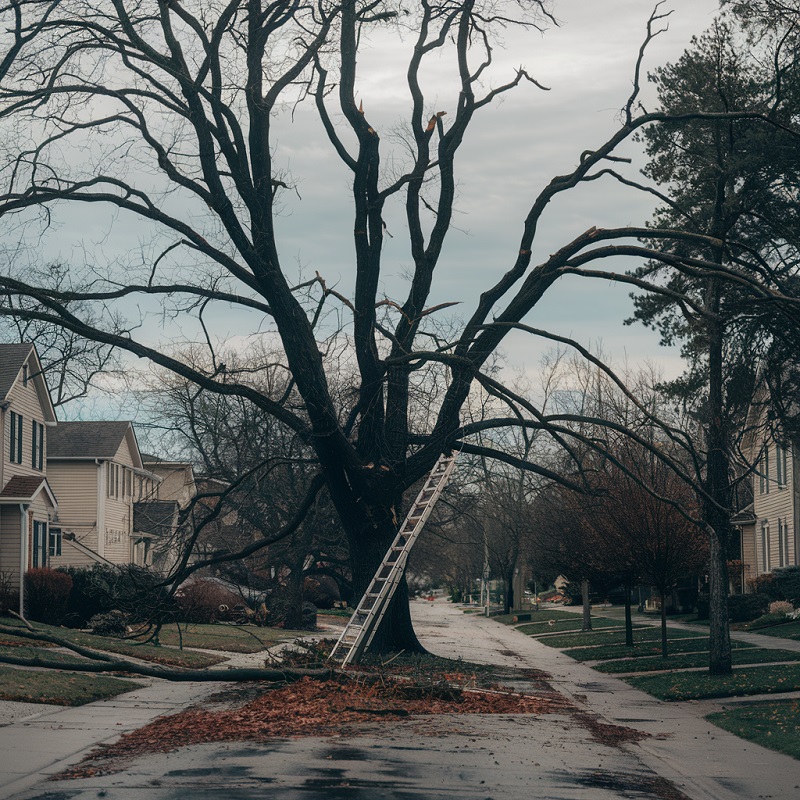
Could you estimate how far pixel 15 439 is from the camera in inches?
1396

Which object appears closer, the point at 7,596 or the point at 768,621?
the point at 7,596

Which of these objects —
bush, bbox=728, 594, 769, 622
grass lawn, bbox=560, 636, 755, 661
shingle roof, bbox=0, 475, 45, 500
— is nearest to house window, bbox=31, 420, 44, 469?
shingle roof, bbox=0, 475, 45, 500

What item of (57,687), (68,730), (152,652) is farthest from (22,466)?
(68,730)

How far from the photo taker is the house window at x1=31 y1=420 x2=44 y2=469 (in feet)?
124

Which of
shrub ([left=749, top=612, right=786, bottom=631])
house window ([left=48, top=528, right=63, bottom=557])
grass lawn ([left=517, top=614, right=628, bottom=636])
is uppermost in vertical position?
house window ([left=48, top=528, right=63, bottom=557])

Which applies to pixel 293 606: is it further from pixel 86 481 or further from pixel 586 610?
pixel 86 481

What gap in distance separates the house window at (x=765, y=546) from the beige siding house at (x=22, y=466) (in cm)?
2703

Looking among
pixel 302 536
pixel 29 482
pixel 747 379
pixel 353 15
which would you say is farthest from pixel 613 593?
pixel 353 15

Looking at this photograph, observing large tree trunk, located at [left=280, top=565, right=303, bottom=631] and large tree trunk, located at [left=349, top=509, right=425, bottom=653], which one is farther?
large tree trunk, located at [left=280, top=565, right=303, bottom=631]

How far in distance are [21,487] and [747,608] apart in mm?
23743

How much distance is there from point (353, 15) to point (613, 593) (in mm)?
46414

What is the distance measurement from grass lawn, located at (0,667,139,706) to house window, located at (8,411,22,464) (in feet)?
62.1

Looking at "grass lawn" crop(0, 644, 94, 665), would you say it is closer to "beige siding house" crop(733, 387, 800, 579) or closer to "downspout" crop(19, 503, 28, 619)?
"downspout" crop(19, 503, 28, 619)

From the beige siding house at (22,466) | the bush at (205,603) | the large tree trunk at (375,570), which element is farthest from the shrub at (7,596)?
the large tree trunk at (375,570)
